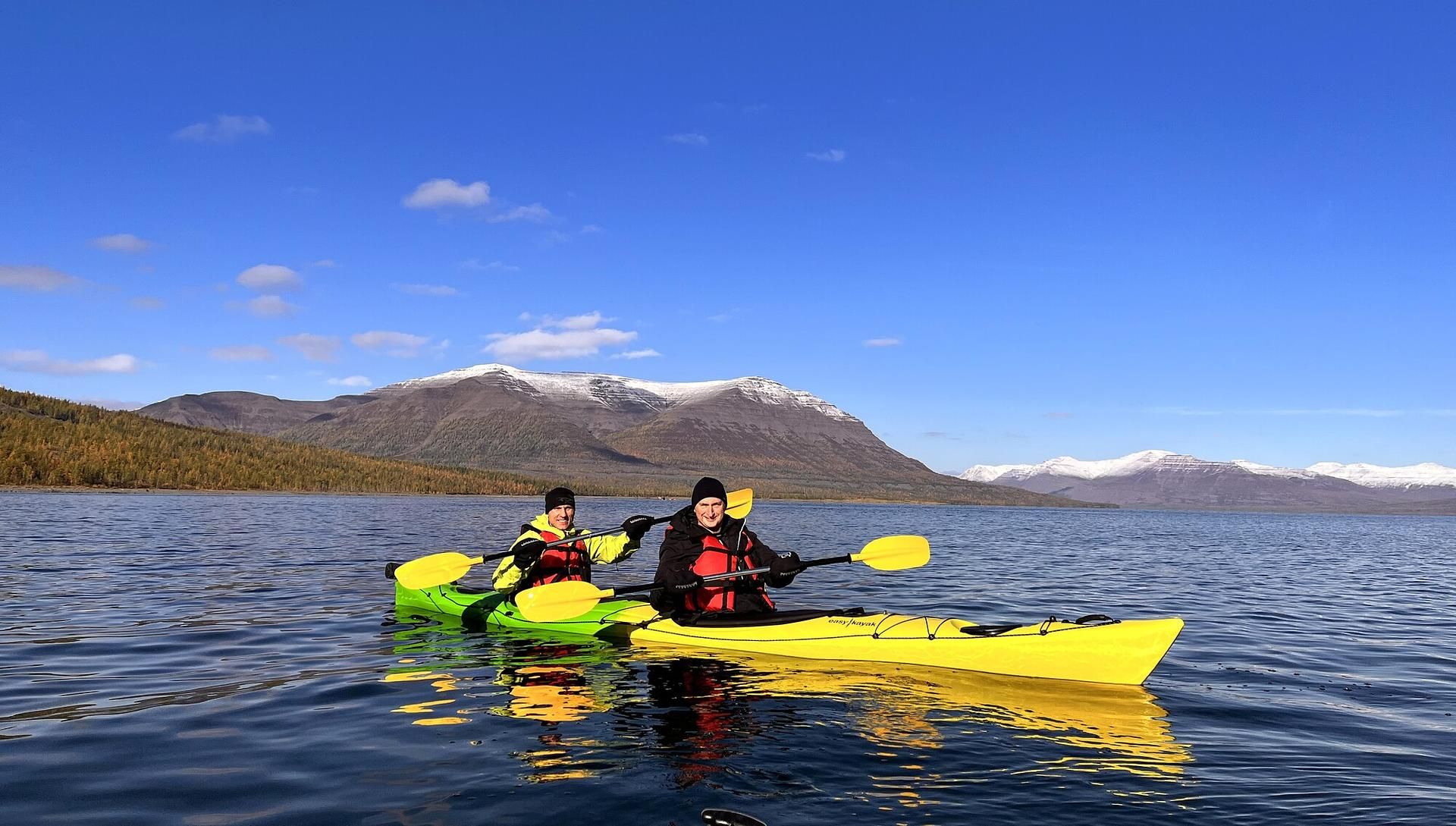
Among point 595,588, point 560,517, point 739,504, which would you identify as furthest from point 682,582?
point 739,504

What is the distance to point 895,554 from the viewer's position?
11781 millimetres

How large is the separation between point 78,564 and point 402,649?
448 inches

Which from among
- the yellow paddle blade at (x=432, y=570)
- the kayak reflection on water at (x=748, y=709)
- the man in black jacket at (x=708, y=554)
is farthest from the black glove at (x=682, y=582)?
the yellow paddle blade at (x=432, y=570)

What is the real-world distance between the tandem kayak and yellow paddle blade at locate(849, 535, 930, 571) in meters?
0.80

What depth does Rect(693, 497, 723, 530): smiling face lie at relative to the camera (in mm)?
11031

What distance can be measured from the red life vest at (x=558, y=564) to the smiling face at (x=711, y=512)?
2415mm

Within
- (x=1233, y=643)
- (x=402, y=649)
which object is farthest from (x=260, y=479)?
(x=1233, y=643)

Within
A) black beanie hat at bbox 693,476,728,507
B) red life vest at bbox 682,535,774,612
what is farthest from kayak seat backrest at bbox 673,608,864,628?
black beanie hat at bbox 693,476,728,507

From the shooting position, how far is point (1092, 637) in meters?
9.20

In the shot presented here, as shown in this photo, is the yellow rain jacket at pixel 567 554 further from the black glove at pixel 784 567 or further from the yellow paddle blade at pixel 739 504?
the black glove at pixel 784 567

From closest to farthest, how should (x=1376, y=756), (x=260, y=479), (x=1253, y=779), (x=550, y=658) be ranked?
(x=1253, y=779) → (x=1376, y=756) → (x=550, y=658) → (x=260, y=479)

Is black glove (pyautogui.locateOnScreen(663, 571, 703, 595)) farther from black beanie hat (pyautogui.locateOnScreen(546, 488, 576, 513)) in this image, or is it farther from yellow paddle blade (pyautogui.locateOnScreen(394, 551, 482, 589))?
yellow paddle blade (pyautogui.locateOnScreen(394, 551, 482, 589))

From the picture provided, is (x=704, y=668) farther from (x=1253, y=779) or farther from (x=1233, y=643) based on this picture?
(x=1233, y=643)

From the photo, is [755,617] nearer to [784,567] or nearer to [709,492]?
[784,567]
